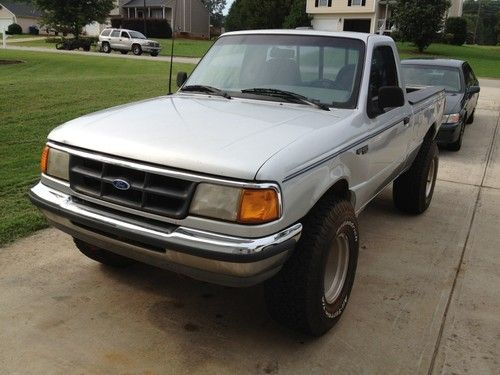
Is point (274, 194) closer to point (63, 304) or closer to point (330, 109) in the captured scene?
point (330, 109)

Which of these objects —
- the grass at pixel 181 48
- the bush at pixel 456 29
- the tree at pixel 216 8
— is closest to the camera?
Result: the grass at pixel 181 48

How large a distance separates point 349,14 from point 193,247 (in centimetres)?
5750

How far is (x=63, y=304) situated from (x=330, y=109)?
7.36ft

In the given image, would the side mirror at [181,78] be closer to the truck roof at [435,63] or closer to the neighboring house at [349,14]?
the truck roof at [435,63]

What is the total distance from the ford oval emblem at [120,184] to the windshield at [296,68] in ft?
4.64

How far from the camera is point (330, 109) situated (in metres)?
3.64

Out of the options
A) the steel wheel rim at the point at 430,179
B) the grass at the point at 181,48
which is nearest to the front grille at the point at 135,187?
the steel wheel rim at the point at 430,179

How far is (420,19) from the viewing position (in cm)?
3706

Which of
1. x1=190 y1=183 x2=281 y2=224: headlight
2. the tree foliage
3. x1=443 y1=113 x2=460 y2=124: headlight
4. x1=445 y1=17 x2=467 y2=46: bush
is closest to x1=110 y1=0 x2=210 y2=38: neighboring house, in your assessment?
x1=445 y1=17 x2=467 y2=46: bush

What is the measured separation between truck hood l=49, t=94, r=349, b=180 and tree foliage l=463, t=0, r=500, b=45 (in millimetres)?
95741

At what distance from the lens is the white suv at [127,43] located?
113 feet

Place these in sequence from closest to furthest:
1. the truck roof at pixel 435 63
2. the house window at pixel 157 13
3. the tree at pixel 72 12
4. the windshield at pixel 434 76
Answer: the windshield at pixel 434 76 < the truck roof at pixel 435 63 < the tree at pixel 72 12 < the house window at pixel 157 13

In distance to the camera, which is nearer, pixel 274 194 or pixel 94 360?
pixel 274 194

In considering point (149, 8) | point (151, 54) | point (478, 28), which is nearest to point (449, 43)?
point (151, 54)
